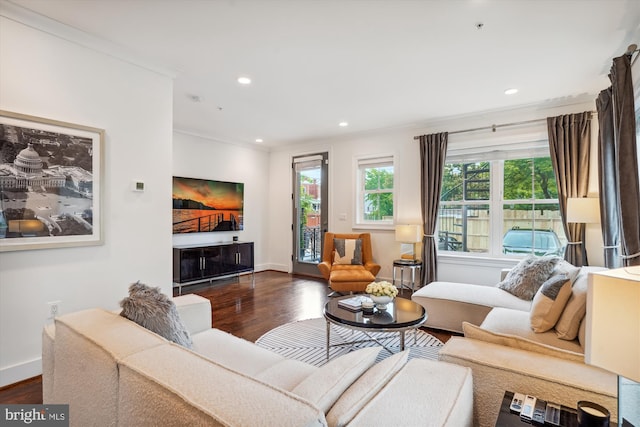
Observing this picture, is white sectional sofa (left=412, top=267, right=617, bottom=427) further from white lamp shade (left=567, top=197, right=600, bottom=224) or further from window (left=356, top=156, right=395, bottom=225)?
window (left=356, top=156, right=395, bottom=225)

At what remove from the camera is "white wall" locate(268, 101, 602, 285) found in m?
4.11

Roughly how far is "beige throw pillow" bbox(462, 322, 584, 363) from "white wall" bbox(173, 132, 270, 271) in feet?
15.7

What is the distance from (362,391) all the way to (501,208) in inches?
169

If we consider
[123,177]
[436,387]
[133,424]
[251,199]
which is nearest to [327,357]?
[436,387]

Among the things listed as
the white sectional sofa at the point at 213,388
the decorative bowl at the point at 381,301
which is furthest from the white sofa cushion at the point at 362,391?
the decorative bowl at the point at 381,301

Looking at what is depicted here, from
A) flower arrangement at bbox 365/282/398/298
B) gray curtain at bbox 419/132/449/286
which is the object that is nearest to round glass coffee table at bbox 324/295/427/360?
flower arrangement at bbox 365/282/398/298

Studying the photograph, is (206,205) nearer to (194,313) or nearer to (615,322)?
(194,313)

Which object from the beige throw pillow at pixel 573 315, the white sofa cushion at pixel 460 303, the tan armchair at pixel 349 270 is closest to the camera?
the beige throw pillow at pixel 573 315

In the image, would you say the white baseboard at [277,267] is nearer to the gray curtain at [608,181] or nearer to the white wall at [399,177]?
the white wall at [399,177]

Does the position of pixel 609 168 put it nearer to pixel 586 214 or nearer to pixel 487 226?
pixel 586 214

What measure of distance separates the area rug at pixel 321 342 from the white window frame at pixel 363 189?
235 centimetres

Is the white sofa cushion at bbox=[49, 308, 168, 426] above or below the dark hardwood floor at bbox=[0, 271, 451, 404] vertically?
above

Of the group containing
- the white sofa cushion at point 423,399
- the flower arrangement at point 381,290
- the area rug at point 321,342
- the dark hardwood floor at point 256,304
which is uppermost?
the white sofa cushion at point 423,399

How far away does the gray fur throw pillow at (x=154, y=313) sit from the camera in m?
1.50
